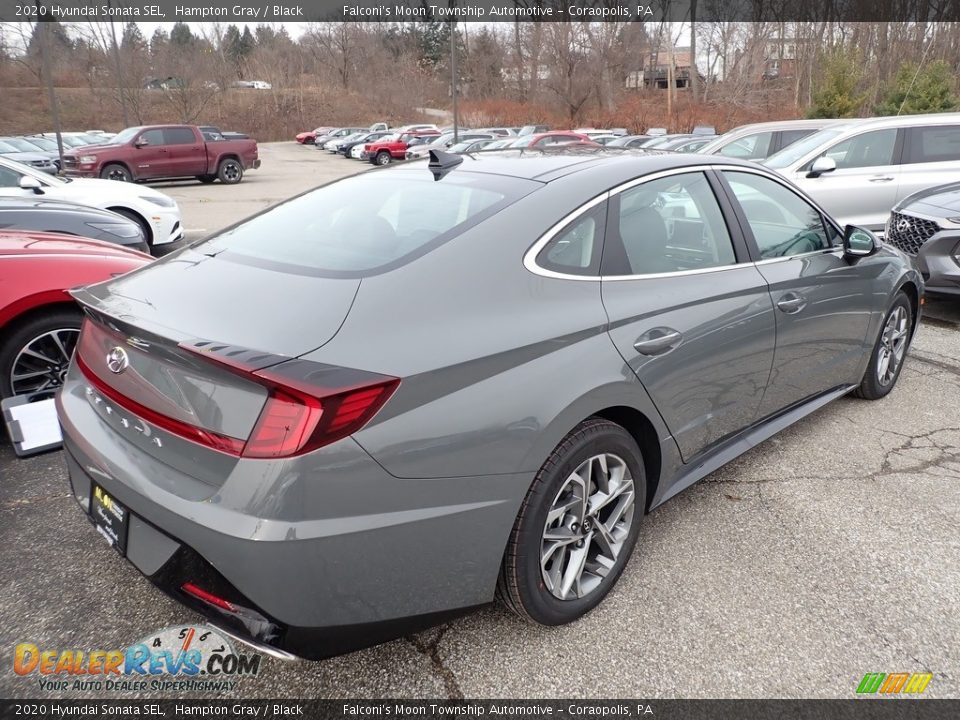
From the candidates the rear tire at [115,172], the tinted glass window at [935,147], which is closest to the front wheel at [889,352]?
the tinted glass window at [935,147]

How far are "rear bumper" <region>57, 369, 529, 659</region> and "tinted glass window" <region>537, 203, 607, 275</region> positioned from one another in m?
0.74

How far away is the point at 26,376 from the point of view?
3547 millimetres

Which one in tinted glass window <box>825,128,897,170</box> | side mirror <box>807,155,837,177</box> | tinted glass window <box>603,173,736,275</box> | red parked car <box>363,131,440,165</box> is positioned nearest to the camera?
tinted glass window <box>603,173,736,275</box>

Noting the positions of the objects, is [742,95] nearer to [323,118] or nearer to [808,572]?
[323,118]

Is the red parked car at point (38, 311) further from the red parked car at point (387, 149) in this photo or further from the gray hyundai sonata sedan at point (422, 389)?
the red parked car at point (387, 149)

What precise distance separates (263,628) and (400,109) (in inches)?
2667

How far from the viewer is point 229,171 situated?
856 inches

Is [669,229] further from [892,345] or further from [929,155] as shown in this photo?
[929,155]

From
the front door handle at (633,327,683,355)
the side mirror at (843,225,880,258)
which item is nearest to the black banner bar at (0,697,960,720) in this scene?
the front door handle at (633,327,683,355)

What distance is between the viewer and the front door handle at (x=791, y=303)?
3.12 metres

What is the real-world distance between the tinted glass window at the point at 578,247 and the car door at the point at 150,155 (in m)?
20.1

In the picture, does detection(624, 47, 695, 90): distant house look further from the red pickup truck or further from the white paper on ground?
the white paper on ground

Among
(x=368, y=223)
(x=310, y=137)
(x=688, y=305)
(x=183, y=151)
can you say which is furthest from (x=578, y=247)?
(x=310, y=137)

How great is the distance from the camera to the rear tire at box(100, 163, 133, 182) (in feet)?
61.9
